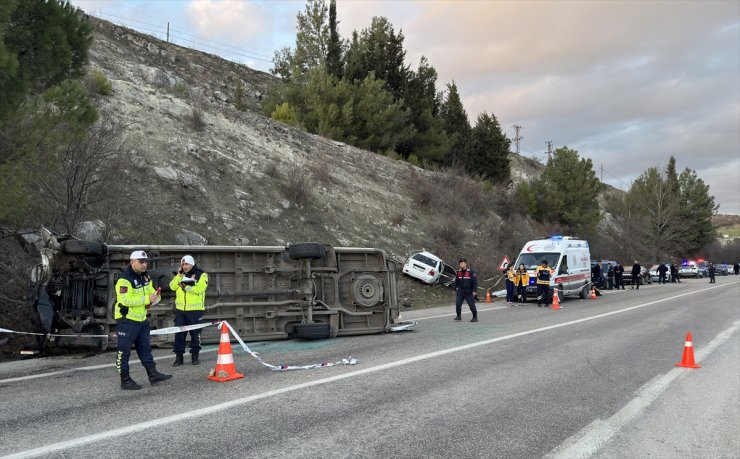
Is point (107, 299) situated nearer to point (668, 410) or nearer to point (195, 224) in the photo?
point (668, 410)

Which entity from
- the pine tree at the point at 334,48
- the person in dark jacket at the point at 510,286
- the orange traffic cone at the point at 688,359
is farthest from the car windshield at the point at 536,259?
the pine tree at the point at 334,48

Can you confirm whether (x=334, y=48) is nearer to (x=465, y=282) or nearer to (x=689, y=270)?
(x=465, y=282)

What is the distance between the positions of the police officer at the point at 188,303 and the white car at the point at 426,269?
48.9ft

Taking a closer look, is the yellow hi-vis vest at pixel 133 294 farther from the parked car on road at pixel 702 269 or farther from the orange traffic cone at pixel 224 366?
the parked car on road at pixel 702 269

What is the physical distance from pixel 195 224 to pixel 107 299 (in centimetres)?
946

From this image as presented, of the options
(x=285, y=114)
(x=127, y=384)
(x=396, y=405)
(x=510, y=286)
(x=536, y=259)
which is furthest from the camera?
(x=285, y=114)

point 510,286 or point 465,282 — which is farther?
point 510,286

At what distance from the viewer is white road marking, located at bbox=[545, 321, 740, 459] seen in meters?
4.39

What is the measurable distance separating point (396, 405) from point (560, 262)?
16772 millimetres

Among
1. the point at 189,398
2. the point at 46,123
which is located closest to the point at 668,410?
the point at 189,398

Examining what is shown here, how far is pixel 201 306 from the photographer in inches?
312

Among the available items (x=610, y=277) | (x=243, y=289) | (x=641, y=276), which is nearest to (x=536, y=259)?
(x=610, y=277)

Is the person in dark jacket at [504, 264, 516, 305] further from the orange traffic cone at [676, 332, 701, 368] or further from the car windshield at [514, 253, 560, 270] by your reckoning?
the orange traffic cone at [676, 332, 701, 368]

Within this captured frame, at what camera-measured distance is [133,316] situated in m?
6.42
